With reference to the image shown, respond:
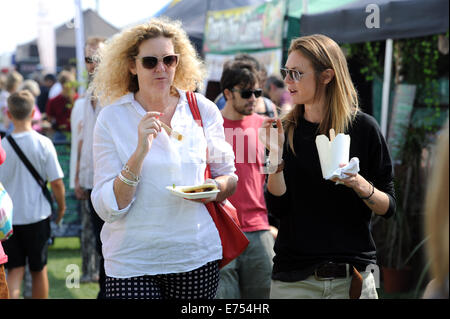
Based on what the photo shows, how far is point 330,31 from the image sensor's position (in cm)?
587

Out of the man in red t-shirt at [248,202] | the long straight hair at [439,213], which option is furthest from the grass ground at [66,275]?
the long straight hair at [439,213]

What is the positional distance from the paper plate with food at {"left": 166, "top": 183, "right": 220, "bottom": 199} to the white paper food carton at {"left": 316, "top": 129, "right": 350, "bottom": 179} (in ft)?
1.56

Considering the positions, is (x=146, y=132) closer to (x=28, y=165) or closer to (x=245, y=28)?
(x=28, y=165)

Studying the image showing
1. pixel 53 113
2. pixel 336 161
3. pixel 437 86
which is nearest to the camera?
pixel 336 161

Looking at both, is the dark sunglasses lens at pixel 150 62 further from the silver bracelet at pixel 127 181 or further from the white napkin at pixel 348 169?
the white napkin at pixel 348 169

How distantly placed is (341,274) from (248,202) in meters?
1.37

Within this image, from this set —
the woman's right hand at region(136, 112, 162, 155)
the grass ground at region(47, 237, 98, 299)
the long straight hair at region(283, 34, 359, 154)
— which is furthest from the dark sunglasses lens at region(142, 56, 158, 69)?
the grass ground at region(47, 237, 98, 299)

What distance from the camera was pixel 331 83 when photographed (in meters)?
2.85

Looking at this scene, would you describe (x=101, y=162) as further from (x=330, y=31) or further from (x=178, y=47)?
(x=330, y=31)

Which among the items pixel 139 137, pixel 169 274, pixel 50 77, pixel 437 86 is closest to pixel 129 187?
pixel 139 137

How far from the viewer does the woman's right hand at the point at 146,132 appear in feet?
8.55

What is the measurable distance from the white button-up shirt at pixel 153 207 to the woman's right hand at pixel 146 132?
138 mm
